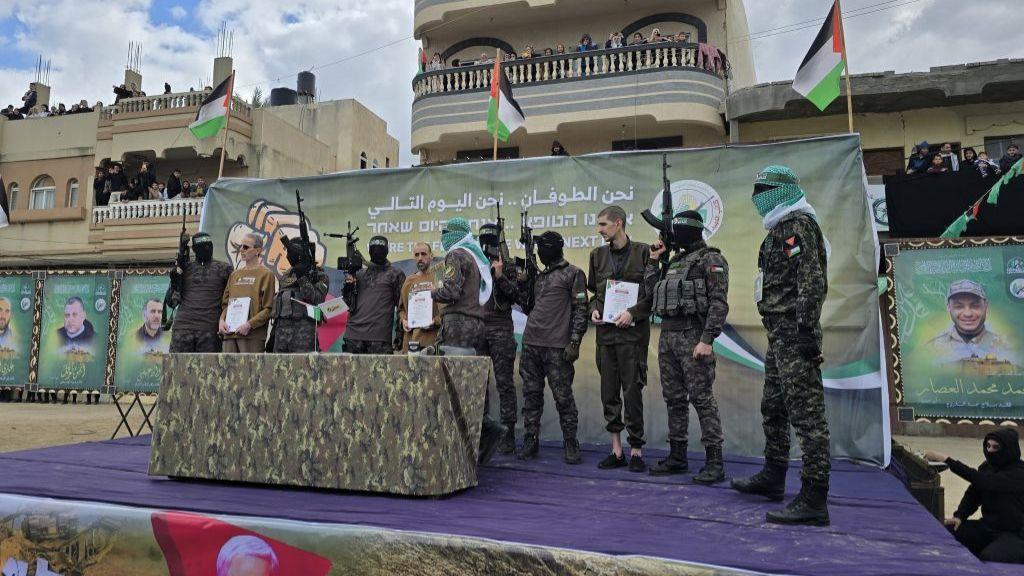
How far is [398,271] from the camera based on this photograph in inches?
240

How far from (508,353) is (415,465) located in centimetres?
221

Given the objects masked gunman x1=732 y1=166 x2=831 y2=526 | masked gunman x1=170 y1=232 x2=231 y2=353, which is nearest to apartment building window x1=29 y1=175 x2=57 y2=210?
masked gunman x1=170 y1=232 x2=231 y2=353

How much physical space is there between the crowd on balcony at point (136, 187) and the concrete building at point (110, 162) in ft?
1.15

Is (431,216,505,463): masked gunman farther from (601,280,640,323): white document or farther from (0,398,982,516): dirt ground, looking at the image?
(0,398,982,516): dirt ground

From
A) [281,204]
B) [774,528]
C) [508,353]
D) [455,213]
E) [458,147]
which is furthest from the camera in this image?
[458,147]

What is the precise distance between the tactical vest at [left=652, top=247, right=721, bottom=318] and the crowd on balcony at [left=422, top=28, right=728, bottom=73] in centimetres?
1080

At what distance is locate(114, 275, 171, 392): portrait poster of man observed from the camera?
1259 centimetres

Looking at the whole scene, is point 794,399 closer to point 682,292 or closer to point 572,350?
point 682,292

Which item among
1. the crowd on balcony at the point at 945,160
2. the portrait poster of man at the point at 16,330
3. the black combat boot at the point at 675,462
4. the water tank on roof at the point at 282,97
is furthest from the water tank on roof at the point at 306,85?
the black combat boot at the point at 675,462

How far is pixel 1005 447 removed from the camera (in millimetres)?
3723

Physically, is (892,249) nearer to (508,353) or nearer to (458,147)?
(508,353)

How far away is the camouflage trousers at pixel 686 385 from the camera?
Answer: 14.0 ft

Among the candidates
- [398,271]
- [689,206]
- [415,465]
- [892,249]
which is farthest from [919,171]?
[415,465]

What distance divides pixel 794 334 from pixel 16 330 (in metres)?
15.4
